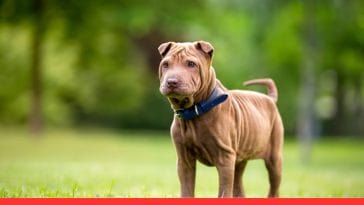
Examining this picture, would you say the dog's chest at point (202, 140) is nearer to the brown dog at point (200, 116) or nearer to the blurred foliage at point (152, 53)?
the brown dog at point (200, 116)

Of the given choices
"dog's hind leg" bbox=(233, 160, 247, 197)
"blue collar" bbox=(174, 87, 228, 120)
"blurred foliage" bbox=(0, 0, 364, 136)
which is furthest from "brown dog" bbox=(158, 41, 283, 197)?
"blurred foliage" bbox=(0, 0, 364, 136)

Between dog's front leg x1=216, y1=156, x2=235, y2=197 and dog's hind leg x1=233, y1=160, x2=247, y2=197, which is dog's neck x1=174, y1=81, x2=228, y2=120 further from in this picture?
dog's hind leg x1=233, y1=160, x2=247, y2=197

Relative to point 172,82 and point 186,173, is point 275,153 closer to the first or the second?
point 186,173

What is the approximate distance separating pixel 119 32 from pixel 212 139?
25.9 m

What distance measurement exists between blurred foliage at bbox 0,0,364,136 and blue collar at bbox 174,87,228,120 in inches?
530

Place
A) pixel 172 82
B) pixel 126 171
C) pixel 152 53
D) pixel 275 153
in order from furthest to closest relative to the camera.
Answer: pixel 152 53 → pixel 126 171 → pixel 275 153 → pixel 172 82

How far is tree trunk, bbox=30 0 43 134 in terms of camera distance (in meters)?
25.4

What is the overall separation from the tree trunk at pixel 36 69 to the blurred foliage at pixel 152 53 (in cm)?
23

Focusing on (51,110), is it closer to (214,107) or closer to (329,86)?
(329,86)

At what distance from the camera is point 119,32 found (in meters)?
31.9

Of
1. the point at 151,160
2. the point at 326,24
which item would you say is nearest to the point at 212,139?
the point at 151,160

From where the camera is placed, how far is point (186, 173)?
21.5 feet

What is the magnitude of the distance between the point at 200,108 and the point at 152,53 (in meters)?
35.4

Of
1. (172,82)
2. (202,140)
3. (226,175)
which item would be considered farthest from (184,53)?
(226,175)
